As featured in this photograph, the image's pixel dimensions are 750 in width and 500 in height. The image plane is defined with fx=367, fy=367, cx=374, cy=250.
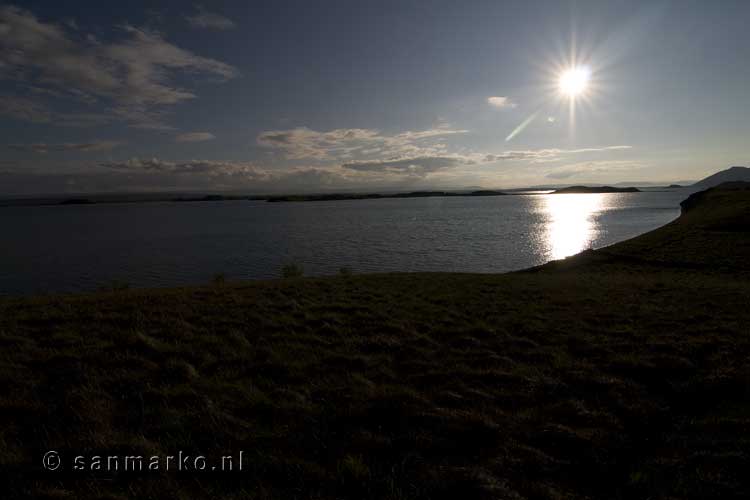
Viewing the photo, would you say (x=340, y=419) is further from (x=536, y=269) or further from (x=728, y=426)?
(x=536, y=269)

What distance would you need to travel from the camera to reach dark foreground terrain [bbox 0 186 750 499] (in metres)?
5.38

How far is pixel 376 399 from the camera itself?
783 centimetres

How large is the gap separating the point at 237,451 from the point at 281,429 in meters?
0.84

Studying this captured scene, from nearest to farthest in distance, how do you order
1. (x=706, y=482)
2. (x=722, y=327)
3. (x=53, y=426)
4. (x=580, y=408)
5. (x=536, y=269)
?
(x=706, y=482) < (x=53, y=426) < (x=580, y=408) < (x=722, y=327) < (x=536, y=269)

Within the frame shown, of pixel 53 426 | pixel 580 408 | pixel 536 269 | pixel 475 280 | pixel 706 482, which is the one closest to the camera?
pixel 706 482

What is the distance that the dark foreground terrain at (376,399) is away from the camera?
5375 millimetres

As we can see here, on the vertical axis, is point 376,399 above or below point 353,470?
below

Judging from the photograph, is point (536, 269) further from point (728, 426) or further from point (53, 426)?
point (53, 426)

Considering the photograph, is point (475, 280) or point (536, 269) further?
point (536, 269)

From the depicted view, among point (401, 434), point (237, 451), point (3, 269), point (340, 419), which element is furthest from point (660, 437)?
point (3, 269)

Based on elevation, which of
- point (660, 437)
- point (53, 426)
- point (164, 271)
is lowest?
point (164, 271)

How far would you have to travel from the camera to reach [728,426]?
6844 millimetres

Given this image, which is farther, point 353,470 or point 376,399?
point 376,399

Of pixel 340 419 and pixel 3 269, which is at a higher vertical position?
pixel 340 419
